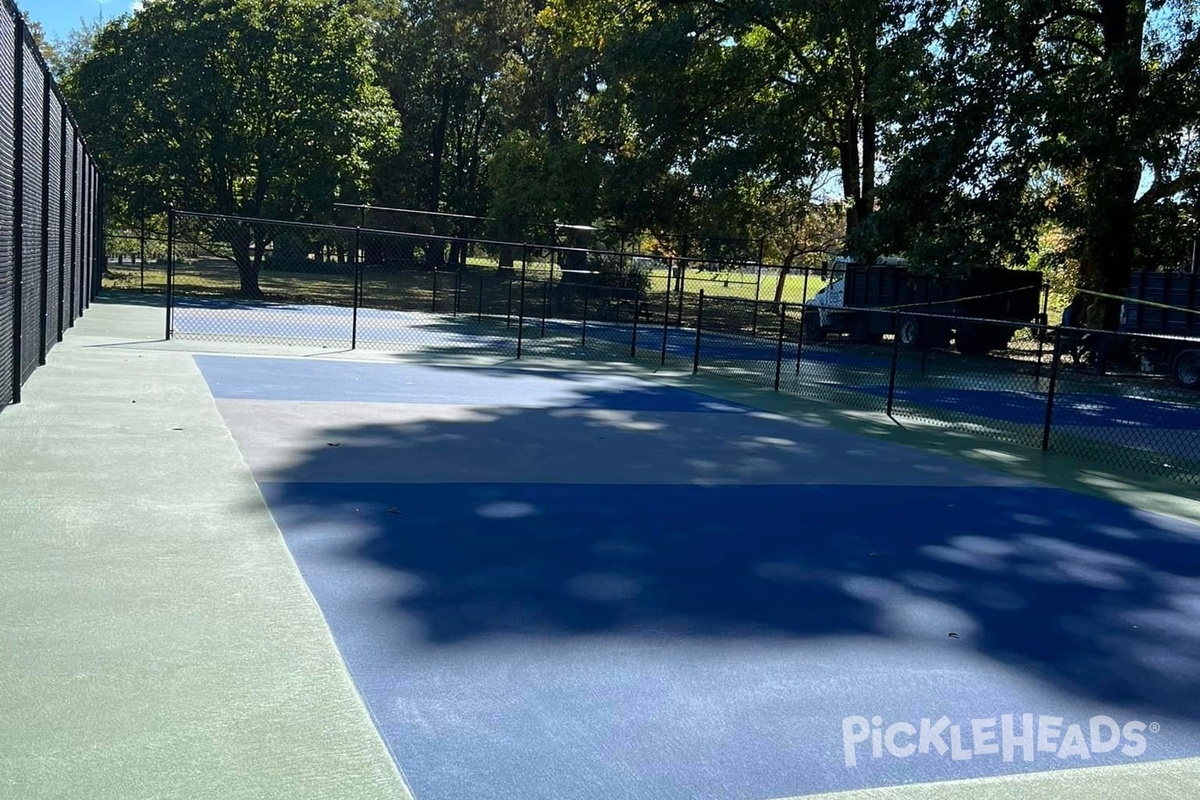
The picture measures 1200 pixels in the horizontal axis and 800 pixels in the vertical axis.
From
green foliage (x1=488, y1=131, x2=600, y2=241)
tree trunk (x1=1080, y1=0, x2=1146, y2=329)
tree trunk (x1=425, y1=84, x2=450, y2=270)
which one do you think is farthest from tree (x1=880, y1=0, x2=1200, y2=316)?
tree trunk (x1=425, y1=84, x2=450, y2=270)

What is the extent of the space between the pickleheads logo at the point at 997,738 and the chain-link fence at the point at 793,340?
753 centimetres

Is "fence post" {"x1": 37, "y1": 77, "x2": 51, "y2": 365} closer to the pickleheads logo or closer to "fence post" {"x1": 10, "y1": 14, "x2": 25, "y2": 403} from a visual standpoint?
"fence post" {"x1": 10, "y1": 14, "x2": 25, "y2": 403}

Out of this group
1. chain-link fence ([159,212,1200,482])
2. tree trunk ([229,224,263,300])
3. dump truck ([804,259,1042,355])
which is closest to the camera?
chain-link fence ([159,212,1200,482])

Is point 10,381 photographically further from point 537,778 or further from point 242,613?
point 537,778

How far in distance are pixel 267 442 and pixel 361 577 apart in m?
4.19

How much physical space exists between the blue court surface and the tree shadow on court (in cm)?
3

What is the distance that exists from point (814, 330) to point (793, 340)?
311 centimetres

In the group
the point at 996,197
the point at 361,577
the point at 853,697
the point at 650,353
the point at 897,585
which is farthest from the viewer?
the point at 996,197

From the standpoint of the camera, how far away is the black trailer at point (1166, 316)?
20031mm

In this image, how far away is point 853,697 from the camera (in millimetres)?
4664

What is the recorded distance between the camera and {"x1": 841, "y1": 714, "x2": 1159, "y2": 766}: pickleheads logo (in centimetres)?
416

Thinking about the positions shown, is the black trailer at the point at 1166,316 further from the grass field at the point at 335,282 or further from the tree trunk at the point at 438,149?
the tree trunk at the point at 438,149

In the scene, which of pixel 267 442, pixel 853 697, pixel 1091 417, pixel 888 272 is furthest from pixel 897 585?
pixel 888 272

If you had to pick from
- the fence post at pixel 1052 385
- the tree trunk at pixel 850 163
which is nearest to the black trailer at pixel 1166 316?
the fence post at pixel 1052 385
